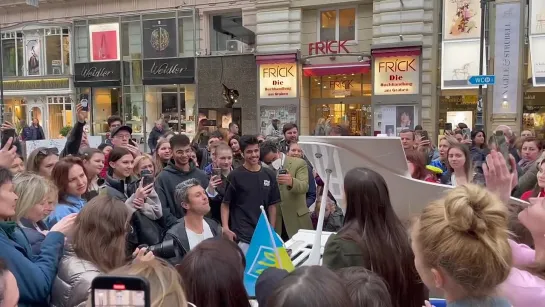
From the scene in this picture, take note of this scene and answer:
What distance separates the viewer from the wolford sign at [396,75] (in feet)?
61.2

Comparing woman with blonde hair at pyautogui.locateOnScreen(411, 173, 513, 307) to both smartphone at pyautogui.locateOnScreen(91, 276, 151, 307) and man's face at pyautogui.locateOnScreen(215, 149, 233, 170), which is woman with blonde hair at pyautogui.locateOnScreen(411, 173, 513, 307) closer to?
smartphone at pyautogui.locateOnScreen(91, 276, 151, 307)

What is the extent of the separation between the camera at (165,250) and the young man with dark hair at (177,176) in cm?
102

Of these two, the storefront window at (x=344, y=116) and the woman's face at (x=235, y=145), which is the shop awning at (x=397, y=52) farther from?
the woman's face at (x=235, y=145)

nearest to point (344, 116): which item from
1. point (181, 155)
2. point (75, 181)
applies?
point (181, 155)

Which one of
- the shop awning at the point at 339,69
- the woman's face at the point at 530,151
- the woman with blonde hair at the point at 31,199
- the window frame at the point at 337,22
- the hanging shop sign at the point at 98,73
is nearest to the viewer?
the woman with blonde hair at the point at 31,199

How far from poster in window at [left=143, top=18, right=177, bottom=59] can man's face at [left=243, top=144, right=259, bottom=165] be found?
18.6 metres

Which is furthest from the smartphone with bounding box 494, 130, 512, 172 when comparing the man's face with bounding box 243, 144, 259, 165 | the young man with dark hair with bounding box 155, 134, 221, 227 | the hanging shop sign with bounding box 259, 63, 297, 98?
the hanging shop sign with bounding box 259, 63, 297, 98

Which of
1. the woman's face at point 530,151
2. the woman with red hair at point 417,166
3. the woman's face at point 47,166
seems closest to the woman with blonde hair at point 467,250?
the woman with red hair at point 417,166

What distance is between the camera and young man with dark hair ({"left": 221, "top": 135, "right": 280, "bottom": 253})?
5.33 metres

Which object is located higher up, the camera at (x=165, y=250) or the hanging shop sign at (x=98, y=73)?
the hanging shop sign at (x=98, y=73)

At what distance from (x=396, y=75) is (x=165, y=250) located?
55.1 feet

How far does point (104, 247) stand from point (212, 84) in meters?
19.8

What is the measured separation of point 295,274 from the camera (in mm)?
1723

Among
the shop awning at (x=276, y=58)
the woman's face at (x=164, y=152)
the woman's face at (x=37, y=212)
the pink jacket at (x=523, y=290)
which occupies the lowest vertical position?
the pink jacket at (x=523, y=290)
